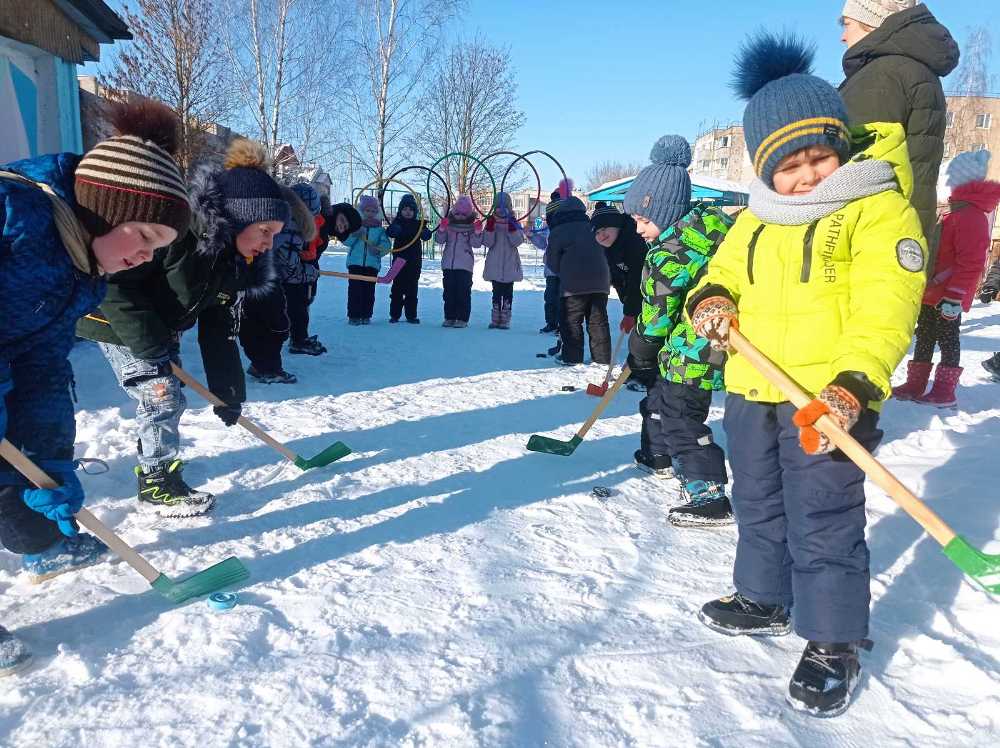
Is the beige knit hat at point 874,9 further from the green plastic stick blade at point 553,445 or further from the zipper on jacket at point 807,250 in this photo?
the green plastic stick blade at point 553,445

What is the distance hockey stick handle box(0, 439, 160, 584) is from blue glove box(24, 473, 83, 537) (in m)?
0.02

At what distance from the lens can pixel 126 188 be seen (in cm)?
191

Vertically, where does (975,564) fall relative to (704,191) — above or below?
below

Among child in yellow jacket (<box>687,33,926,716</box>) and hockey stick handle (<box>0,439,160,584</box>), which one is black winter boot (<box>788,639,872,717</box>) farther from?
hockey stick handle (<box>0,439,160,584</box>)

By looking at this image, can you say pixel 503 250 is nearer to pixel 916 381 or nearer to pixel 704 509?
pixel 916 381

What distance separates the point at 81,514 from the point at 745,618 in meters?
→ 2.04

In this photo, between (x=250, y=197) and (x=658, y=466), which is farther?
(x=658, y=466)

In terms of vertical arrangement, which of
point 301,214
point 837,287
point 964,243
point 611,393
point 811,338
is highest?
point 964,243

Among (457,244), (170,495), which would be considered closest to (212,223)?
(170,495)

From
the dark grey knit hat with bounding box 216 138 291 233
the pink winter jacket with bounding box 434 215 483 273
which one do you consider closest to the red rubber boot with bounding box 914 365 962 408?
the dark grey knit hat with bounding box 216 138 291 233

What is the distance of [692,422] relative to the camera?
297 cm

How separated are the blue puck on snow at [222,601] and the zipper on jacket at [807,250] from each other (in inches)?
76.5

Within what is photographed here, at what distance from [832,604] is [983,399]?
4.45 m

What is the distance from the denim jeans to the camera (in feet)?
9.14
